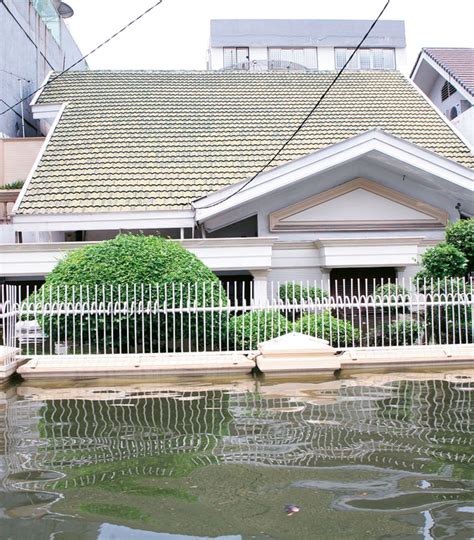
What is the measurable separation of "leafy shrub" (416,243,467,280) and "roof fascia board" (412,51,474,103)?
10516 millimetres

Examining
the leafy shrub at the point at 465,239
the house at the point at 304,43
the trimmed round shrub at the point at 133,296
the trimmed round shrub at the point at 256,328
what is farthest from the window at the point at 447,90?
the trimmed round shrub at the point at 133,296

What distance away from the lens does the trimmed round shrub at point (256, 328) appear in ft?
32.4

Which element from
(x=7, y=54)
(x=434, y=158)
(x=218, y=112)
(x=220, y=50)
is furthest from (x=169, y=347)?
(x=220, y=50)

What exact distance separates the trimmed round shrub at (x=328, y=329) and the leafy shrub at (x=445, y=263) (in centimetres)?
169

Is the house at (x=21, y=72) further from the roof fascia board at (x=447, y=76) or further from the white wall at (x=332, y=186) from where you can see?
the roof fascia board at (x=447, y=76)

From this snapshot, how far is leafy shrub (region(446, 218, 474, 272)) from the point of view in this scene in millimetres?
10945

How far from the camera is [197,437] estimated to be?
223 inches

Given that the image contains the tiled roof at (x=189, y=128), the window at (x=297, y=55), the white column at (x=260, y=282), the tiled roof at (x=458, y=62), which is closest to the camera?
the white column at (x=260, y=282)

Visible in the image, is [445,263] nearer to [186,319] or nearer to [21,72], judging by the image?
[186,319]

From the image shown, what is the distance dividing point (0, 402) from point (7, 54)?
1309cm

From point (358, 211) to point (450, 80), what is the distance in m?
9.88

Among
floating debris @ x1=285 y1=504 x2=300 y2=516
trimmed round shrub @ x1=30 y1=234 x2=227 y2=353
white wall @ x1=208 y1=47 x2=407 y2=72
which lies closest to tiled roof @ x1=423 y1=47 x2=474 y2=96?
white wall @ x1=208 y1=47 x2=407 y2=72

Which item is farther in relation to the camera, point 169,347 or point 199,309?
point 169,347

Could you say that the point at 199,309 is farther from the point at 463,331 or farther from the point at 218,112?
the point at 218,112
